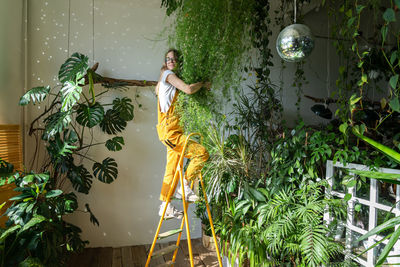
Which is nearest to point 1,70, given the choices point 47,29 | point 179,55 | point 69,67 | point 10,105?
point 10,105

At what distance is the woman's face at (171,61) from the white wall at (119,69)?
918 millimetres

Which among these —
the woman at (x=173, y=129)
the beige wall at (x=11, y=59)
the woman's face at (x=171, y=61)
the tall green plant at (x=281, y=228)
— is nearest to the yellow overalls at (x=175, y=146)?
the woman at (x=173, y=129)

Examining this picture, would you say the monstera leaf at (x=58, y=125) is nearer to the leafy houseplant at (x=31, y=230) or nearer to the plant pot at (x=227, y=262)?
the leafy houseplant at (x=31, y=230)

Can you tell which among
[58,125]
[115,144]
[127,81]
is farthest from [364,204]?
[127,81]

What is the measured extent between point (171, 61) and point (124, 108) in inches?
35.4

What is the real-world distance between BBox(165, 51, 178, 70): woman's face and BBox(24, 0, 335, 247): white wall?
36.1 inches

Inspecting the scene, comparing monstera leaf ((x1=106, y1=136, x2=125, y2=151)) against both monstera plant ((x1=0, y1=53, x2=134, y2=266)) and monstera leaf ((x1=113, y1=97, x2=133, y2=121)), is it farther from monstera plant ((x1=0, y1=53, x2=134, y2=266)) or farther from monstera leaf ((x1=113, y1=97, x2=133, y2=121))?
monstera leaf ((x1=113, y1=97, x2=133, y2=121))

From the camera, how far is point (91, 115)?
9.36ft

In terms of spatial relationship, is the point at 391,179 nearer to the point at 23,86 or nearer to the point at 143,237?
the point at 143,237

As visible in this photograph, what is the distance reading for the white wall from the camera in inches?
133

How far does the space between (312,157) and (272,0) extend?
2.34 metres

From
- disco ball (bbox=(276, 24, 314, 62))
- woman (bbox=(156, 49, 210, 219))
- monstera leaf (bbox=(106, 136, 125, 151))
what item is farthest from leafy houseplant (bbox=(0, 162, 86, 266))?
disco ball (bbox=(276, 24, 314, 62))

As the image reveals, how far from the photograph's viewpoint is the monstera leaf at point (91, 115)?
9.23ft

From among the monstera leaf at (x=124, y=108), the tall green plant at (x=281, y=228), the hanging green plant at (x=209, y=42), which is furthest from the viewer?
the monstera leaf at (x=124, y=108)
